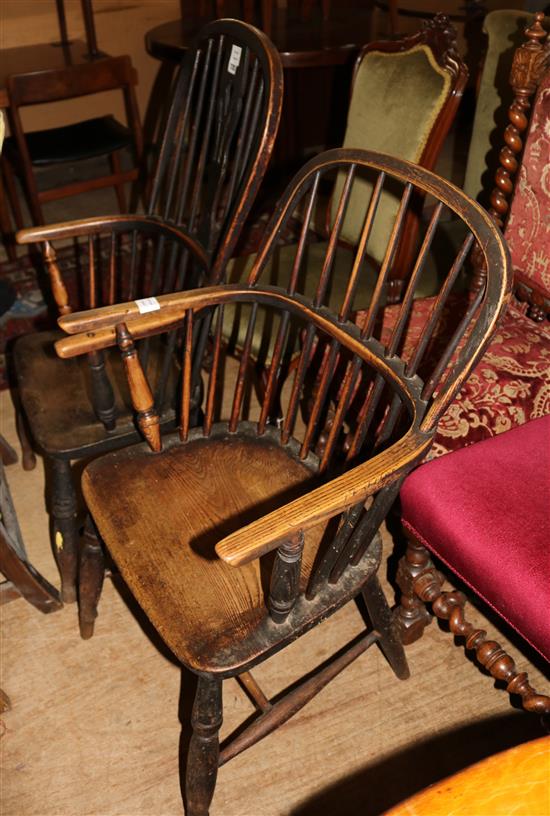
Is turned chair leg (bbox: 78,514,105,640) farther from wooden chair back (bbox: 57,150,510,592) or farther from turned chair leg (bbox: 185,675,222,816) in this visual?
turned chair leg (bbox: 185,675,222,816)

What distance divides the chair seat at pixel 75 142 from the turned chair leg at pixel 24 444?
1.47m

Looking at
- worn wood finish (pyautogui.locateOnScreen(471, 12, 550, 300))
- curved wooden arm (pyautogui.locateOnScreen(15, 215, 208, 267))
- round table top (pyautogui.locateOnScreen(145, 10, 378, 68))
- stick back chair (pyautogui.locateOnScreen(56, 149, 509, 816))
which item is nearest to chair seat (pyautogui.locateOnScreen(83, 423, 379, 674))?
stick back chair (pyautogui.locateOnScreen(56, 149, 509, 816))

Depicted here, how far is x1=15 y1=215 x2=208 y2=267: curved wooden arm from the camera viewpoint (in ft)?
5.14

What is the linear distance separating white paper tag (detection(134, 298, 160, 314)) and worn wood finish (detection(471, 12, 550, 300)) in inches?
29.7

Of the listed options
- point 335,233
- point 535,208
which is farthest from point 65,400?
point 535,208

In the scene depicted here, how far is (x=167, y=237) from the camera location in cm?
169

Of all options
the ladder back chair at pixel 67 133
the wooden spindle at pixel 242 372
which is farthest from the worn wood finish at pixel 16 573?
the ladder back chair at pixel 67 133

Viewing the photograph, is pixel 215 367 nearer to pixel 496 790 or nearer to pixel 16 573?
pixel 16 573

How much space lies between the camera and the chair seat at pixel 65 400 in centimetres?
153

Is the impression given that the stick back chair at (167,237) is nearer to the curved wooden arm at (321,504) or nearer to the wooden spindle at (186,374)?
the wooden spindle at (186,374)

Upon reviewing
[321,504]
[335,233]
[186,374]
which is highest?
[335,233]

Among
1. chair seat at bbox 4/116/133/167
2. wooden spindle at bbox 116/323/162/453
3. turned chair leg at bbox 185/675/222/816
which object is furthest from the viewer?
chair seat at bbox 4/116/133/167

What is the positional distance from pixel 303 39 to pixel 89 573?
9.14 ft

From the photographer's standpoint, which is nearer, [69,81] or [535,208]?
[535,208]
